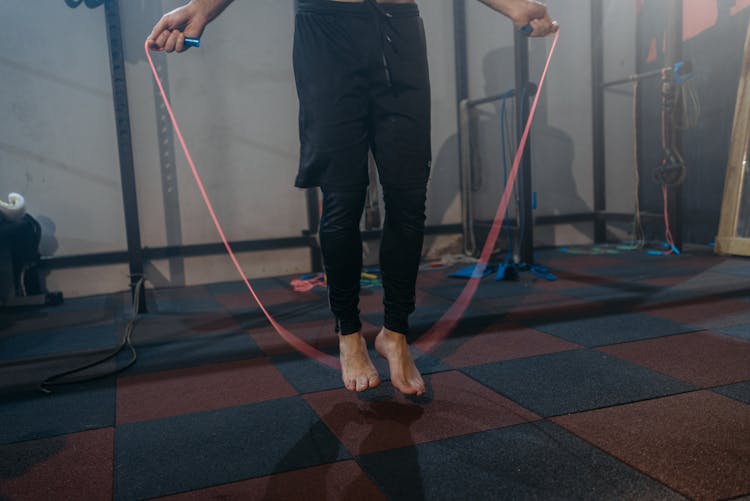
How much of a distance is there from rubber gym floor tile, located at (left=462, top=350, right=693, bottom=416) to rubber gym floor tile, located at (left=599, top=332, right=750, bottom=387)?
56 millimetres

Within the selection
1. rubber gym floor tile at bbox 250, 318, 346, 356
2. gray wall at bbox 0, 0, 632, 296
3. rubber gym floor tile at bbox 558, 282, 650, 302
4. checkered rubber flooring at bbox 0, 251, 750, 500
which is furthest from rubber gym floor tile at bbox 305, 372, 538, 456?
gray wall at bbox 0, 0, 632, 296

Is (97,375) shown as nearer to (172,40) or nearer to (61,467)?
(61,467)

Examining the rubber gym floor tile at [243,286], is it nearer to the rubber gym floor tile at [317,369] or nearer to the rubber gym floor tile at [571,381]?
the rubber gym floor tile at [317,369]

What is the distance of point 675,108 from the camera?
12.3ft

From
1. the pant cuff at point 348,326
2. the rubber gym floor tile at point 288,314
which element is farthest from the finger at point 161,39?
the rubber gym floor tile at point 288,314

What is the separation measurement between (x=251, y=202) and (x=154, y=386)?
6.99ft

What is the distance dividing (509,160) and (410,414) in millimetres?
2895

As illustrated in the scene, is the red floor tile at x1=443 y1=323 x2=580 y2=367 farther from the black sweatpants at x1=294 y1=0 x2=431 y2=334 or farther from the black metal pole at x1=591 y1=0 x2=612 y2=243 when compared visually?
the black metal pole at x1=591 y1=0 x2=612 y2=243

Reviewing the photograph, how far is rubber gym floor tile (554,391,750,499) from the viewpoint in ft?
3.42

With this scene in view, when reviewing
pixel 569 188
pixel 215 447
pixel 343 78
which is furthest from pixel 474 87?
pixel 215 447

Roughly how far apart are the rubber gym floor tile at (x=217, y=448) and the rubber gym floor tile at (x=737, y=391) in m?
0.91

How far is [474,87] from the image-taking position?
415 centimetres

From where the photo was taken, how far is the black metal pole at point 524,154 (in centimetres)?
329

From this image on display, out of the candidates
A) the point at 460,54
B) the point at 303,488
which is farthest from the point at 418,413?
the point at 460,54
